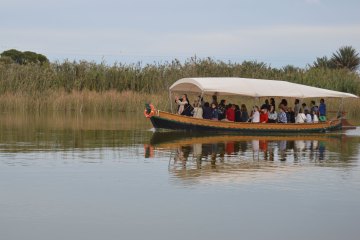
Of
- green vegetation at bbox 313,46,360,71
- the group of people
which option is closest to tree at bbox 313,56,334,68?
green vegetation at bbox 313,46,360,71

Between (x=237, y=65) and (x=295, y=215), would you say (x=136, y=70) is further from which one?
(x=295, y=215)

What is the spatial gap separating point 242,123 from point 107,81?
17791 millimetres

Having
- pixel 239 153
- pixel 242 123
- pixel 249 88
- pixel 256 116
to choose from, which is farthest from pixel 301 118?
pixel 239 153

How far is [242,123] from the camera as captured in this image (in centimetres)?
2733

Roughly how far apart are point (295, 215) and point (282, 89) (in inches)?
714

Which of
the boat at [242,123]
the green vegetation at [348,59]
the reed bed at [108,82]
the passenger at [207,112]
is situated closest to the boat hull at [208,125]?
the boat at [242,123]

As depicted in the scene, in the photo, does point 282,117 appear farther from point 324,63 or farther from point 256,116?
point 324,63

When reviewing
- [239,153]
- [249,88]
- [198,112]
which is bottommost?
[239,153]

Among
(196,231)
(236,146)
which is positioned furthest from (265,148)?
(196,231)

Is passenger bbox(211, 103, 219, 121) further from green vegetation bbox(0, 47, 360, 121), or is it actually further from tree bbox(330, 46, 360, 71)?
tree bbox(330, 46, 360, 71)

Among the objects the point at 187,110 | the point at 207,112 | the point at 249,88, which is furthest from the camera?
the point at 187,110

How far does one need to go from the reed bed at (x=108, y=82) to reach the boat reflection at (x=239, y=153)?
14.2 metres

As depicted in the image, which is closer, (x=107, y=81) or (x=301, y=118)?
(x=301, y=118)

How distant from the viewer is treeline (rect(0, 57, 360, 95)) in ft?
139
